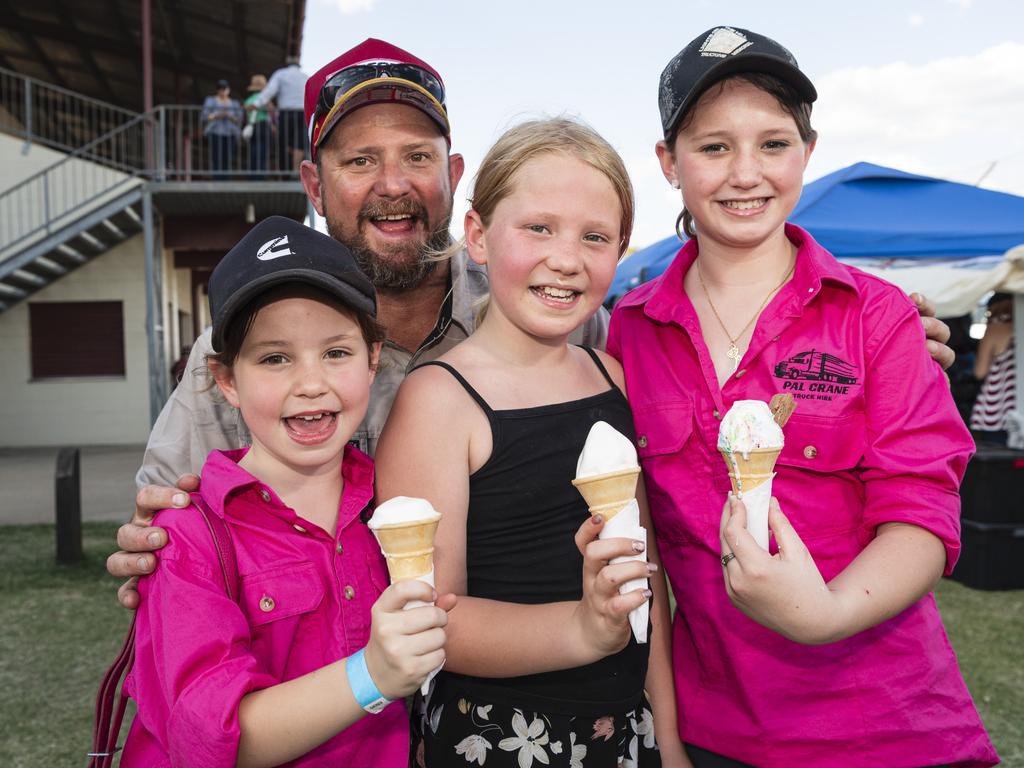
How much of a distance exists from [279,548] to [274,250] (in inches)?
28.7

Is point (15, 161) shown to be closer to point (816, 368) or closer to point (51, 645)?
point (51, 645)

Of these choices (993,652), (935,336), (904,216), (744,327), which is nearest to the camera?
(744,327)

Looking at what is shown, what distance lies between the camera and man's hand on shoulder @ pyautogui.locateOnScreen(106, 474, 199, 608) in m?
1.93

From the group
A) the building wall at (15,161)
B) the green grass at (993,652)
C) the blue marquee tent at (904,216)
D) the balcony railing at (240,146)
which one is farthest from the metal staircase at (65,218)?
the green grass at (993,652)

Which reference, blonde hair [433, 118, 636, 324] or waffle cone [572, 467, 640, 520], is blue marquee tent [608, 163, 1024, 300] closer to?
blonde hair [433, 118, 636, 324]

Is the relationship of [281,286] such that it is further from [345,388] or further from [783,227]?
[783,227]

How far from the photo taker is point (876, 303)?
2104 millimetres

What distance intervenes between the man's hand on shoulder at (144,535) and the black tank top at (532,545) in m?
0.71

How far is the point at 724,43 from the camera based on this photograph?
218cm

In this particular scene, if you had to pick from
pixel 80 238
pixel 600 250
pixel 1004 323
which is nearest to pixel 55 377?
pixel 80 238

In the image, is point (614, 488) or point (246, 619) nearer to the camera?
point (614, 488)

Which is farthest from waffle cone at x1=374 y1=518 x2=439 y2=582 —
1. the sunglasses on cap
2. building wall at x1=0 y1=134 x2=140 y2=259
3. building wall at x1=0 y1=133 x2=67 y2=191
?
building wall at x1=0 y1=133 x2=67 y2=191

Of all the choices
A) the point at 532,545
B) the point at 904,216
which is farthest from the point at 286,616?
the point at 904,216

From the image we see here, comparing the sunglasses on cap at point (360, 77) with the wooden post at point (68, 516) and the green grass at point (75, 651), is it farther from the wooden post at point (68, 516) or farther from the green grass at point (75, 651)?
the wooden post at point (68, 516)
